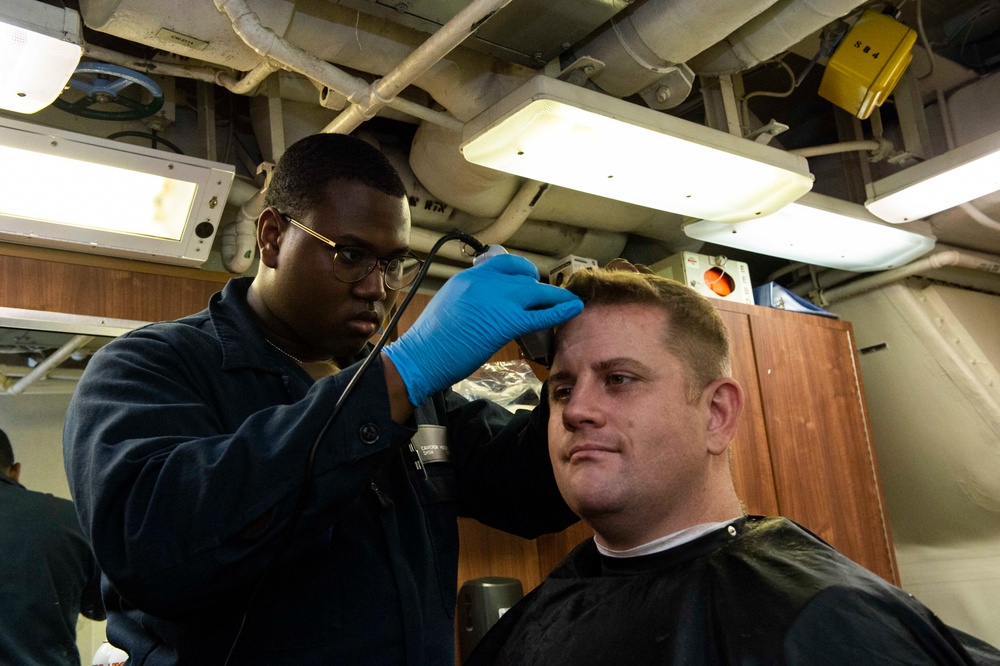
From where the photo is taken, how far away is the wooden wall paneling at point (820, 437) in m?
3.45

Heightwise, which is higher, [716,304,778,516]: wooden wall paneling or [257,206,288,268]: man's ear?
[257,206,288,268]: man's ear

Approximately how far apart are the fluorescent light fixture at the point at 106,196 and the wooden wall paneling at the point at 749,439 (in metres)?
2.09

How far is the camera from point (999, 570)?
3.96 m

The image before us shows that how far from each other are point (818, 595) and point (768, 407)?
2371 millimetres

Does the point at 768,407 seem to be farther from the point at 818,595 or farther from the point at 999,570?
the point at 818,595

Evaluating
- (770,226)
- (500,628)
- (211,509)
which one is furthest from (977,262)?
(211,509)

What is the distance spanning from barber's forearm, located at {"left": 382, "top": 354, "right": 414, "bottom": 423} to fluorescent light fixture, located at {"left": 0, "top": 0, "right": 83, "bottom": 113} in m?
1.31

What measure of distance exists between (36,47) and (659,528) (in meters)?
1.81

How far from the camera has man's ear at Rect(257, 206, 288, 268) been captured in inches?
66.9

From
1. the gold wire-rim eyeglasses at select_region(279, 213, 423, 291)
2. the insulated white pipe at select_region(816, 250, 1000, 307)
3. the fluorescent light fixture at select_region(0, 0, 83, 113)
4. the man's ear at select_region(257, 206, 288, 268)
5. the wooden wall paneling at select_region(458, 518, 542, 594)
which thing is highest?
the fluorescent light fixture at select_region(0, 0, 83, 113)

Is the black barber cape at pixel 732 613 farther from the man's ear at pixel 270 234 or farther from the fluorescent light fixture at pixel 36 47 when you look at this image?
the fluorescent light fixture at pixel 36 47

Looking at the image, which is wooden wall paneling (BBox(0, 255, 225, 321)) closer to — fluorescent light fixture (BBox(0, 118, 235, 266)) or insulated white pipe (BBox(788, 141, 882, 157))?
fluorescent light fixture (BBox(0, 118, 235, 266))

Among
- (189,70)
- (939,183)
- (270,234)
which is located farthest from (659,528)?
(939,183)

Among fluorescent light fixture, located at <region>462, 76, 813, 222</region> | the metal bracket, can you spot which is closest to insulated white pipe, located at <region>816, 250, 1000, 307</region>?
fluorescent light fixture, located at <region>462, 76, 813, 222</region>
